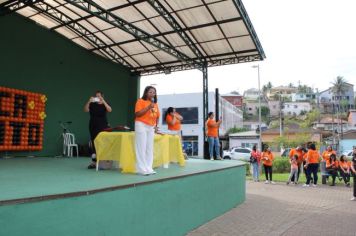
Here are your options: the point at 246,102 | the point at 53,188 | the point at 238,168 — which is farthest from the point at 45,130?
the point at 246,102

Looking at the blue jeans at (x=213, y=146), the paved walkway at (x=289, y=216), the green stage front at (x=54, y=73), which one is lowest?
the paved walkway at (x=289, y=216)

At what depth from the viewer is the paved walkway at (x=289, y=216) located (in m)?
6.26

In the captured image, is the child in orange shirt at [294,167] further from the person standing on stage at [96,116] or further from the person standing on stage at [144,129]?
the person standing on stage at [144,129]

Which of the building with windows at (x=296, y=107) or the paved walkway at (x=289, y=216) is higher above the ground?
the building with windows at (x=296, y=107)

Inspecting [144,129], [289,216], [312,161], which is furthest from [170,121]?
[312,161]

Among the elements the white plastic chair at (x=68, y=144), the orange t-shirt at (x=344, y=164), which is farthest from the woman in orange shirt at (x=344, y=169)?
the white plastic chair at (x=68, y=144)

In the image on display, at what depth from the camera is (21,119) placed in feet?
35.5

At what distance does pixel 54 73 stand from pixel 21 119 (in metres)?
2.57

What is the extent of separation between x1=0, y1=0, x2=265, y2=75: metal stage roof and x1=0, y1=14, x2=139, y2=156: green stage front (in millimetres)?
491

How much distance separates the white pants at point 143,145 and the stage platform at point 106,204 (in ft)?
1.67

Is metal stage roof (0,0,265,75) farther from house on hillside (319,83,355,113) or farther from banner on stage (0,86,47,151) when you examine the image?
house on hillside (319,83,355,113)

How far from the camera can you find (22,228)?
2.81 m

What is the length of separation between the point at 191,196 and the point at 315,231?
2498 mm

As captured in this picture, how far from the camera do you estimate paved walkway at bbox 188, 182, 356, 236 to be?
6258 mm
